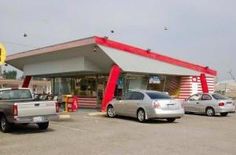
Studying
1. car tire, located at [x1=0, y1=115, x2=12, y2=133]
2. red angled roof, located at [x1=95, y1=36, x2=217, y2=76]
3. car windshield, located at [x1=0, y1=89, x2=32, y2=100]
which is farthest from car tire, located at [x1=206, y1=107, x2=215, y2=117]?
car tire, located at [x1=0, y1=115, x2=12, y2=133]

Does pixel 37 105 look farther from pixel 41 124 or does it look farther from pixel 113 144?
pixel 113 144

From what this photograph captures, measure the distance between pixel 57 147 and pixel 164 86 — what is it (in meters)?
23.8

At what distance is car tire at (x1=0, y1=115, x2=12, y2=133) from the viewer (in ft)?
49.9

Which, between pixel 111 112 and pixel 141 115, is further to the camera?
pixel 111 112

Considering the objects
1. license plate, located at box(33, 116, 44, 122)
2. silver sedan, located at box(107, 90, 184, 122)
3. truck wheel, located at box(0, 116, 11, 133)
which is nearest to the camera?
license plate, located at box(33, 116, 44, 122)

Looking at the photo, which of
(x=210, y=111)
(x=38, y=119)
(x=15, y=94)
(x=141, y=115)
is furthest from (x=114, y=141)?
(x=210, y=111)

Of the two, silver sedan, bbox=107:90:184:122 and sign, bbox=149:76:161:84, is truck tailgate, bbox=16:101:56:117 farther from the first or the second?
sign, bbox=149:76:161:84

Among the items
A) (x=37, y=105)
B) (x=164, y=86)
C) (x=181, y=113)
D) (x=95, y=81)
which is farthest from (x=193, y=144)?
(x=164, y=86)

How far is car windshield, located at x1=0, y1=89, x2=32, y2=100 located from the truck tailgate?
2298mm

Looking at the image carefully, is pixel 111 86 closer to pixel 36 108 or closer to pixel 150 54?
pixel 150 54

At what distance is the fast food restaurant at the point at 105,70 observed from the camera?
87.3 ft

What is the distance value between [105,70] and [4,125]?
14.3 metres

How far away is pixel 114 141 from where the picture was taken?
12633 mm

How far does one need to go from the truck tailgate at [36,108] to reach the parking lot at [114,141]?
72 cm
